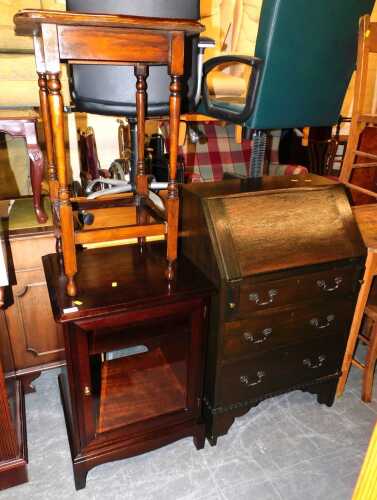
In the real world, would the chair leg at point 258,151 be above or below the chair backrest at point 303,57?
below

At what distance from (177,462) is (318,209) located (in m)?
1.06

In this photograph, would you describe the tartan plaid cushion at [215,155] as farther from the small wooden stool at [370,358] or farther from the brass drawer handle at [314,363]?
the brass drawer handle at [314,363]

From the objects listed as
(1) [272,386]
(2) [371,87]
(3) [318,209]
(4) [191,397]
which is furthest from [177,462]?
(2) [371,87]

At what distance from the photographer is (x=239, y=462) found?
149 cm

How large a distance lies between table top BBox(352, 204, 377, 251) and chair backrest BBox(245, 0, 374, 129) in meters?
0.48

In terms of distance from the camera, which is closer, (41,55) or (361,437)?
(41,55)

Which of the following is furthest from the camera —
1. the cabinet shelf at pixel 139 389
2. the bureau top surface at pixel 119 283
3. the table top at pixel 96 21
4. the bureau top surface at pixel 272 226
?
the cabinet shelf at pixel 139 389

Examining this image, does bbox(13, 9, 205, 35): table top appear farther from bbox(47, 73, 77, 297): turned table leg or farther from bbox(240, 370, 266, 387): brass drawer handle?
bbox(240, 370, 266, 387): brass drawer handle

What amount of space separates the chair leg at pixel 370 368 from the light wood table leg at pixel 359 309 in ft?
0.24

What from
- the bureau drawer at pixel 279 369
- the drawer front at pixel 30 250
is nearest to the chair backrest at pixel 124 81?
the drawer front at pixel 30 250

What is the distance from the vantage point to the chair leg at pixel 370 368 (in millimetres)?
1685

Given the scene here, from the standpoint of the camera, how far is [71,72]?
1599mm

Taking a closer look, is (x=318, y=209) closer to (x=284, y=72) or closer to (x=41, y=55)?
(x=284, y=72)

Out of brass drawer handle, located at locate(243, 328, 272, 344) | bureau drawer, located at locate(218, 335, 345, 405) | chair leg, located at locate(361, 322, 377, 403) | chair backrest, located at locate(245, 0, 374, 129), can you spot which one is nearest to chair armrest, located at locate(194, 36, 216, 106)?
chair backrest, located at locate(245, 0, 374, 129)
